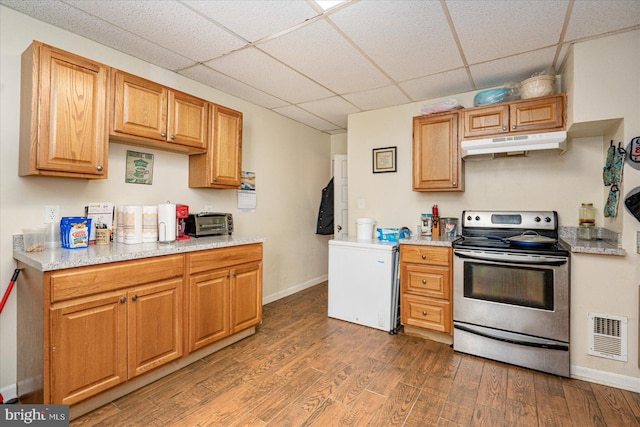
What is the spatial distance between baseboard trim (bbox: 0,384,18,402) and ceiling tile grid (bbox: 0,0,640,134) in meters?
2.39

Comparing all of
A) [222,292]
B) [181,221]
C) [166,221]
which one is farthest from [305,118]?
[222,292]

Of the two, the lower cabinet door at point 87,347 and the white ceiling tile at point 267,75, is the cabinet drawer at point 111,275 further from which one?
the white ceiling tile at point 267,75

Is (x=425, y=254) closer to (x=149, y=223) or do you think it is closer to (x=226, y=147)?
(x=226, y=147)

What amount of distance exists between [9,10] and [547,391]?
14.0 ft

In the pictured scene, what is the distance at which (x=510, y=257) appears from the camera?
2.38 metres

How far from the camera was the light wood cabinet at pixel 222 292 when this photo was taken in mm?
2340

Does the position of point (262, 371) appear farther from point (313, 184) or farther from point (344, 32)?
point (313, 184)

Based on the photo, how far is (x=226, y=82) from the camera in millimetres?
3057

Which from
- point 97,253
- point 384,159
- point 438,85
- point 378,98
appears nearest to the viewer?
point 97,253

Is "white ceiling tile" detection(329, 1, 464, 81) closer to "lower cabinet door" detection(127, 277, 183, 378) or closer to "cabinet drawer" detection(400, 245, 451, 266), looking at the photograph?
"cabinet drawer" detection(400, 245, 451, 266)

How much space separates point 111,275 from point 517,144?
124 inches

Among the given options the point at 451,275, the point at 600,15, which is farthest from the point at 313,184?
the point at 600,15

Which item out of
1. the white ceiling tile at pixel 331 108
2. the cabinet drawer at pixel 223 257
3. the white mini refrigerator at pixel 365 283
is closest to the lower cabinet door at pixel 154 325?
the cabinet drawer at pixel 223 257

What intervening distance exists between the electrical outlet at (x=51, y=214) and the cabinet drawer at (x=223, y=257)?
913mm
